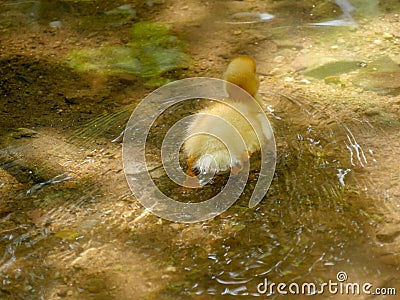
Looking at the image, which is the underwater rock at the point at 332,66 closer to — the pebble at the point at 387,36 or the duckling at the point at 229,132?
the pebble at the point at 387,36

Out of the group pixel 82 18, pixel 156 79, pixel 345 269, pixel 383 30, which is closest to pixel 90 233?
pixel 345 269

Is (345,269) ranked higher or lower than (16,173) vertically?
lower

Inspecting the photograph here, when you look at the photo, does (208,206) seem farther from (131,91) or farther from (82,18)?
(82,18)

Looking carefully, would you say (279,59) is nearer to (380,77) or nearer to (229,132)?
(380,77)

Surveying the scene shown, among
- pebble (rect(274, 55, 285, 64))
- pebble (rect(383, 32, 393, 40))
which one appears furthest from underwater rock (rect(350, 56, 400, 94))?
pebble (rect(274, 55, 285, 64))

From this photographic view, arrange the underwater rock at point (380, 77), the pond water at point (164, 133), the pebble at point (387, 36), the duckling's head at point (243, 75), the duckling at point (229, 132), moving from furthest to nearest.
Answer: the pebble at point (387, 36)
the underwater rock at point (380, 77)
the duckling's head at point (243, 75)
the duckling at point (229, 132)
the pond water at point (164, 133)

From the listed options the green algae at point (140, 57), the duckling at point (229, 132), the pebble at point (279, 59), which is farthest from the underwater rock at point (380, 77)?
the green algae at point (140, 57)

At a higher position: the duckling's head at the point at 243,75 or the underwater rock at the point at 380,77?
the duckling's head at the point at 243,75
